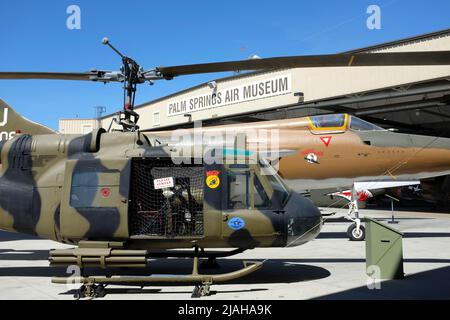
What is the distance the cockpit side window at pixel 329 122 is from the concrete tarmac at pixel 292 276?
3.06 metres

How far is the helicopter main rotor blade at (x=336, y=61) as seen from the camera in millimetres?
6145

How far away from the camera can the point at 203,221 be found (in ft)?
22.1

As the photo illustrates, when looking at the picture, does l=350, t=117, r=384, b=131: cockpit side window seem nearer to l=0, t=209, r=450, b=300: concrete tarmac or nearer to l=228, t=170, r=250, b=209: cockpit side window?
l=0, t=209, r=450, b=300: concrete tarmac

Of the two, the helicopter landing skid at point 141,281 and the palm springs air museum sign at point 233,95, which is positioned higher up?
the palm springs air museum sign at point 233,95

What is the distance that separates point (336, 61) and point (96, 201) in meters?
4.28

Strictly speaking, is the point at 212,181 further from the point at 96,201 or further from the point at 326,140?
the point at 326,140

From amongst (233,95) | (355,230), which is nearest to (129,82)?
(355,230)

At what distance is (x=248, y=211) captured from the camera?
675 centimetres

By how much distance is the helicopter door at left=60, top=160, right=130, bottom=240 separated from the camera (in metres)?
6.70

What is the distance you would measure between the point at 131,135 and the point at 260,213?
2552mm

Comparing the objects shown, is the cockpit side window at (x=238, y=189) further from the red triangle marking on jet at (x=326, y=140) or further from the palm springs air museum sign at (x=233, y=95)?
the palm springs air museum sign at (x=233, y=95)

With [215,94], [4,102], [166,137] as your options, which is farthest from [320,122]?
[215,94]

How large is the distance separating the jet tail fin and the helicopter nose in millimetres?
6222

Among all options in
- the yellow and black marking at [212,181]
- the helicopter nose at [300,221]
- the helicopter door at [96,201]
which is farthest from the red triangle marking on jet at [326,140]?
the helicopter door at [96,201]
